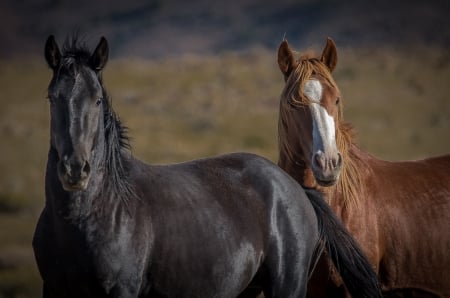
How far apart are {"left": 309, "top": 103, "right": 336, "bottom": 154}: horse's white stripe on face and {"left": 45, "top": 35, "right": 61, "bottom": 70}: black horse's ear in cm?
206

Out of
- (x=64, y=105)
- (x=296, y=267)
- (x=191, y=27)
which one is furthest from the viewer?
(x=191, y=27)

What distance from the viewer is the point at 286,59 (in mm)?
6957

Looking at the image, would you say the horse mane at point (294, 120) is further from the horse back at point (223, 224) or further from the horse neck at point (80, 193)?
the horse neck at point (80, 193)

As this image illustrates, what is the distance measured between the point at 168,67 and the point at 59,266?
4690 cm

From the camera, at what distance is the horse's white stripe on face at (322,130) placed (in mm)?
6254

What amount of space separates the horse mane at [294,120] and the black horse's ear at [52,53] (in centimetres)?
207

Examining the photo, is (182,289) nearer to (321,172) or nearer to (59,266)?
(59,266)

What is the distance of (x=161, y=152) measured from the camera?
27.9 metres

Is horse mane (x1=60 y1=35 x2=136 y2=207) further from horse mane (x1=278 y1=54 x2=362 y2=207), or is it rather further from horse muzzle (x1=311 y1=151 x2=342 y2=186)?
horse mane (x1=278 y1=54 x2=362 y2=207)

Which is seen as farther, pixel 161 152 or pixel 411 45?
pixel 411 45

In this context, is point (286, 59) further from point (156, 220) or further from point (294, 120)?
point (156, 220)

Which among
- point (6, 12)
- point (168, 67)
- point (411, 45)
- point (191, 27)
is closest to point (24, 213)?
point (168, 67)

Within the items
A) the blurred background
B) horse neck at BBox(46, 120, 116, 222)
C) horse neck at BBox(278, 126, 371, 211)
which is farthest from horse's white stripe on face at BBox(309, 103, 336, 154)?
horse neck at BBox(46, 120, 116, 222)

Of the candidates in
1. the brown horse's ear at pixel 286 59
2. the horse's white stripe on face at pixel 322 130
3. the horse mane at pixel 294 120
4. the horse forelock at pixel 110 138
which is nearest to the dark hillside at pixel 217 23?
the brown horse's ear at pixel 286 59
